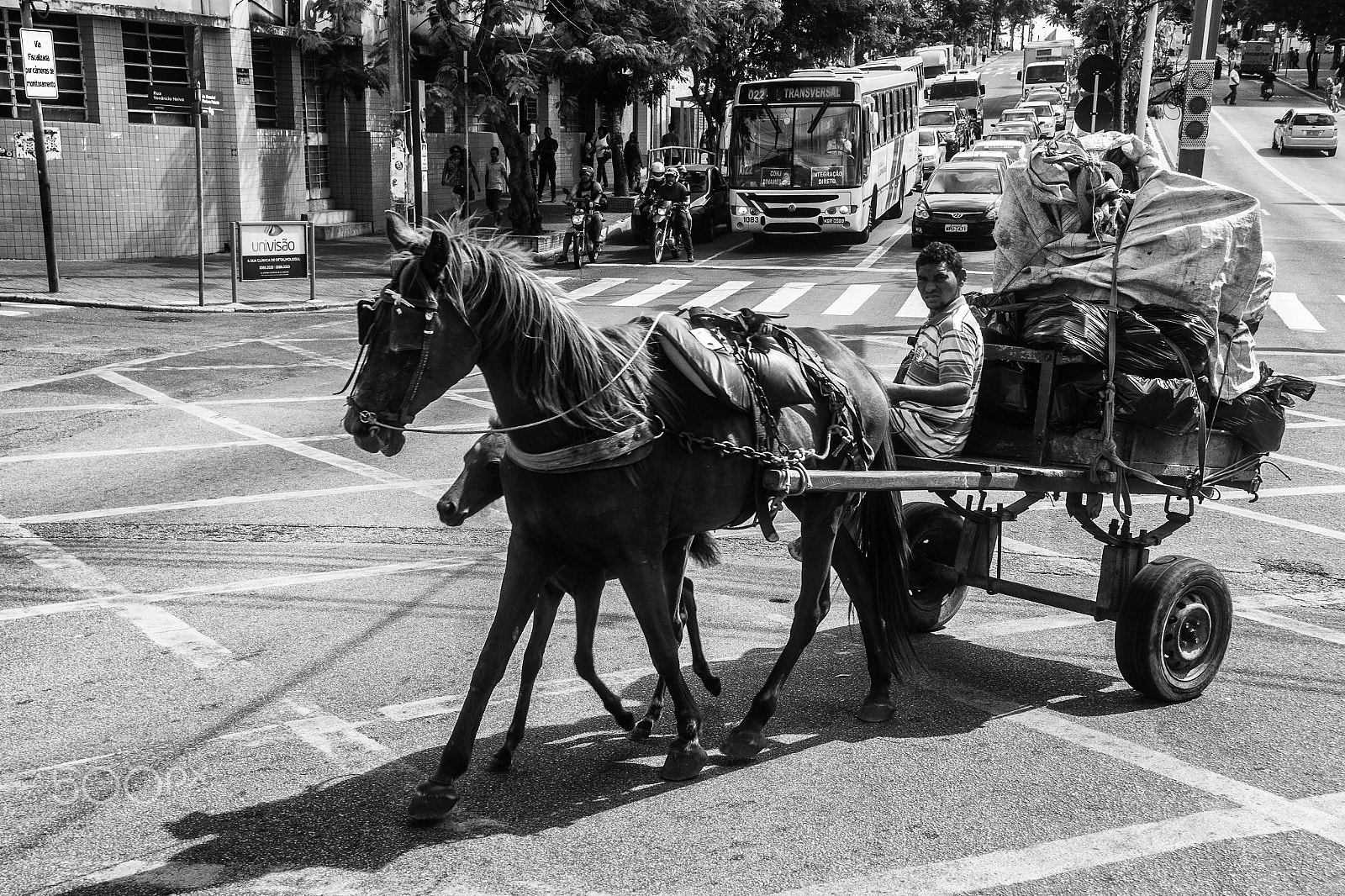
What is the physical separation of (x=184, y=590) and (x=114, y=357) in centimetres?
885

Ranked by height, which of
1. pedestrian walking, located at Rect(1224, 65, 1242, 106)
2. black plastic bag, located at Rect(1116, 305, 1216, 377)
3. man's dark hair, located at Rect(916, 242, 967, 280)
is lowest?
black plastic bag, located at Rect(1116, 305, 1216, 377)

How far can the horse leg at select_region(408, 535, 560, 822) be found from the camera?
466cm

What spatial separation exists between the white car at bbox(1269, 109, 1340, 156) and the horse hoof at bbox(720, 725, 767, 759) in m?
51.6

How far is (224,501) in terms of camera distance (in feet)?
30.4

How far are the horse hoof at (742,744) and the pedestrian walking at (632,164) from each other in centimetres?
3432

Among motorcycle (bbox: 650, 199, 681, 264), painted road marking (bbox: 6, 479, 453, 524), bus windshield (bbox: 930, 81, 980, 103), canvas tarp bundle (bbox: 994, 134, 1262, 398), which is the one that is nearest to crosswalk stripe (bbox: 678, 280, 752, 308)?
motorcycle (bbox: 650, 199, 681, 264)

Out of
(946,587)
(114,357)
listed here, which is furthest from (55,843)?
(114,357)

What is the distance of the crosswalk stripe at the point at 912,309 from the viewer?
778 inches

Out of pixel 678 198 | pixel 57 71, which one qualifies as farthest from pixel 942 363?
pixel 678 198

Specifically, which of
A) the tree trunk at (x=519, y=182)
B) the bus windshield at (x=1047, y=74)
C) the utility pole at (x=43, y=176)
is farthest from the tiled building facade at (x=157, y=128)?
the bus windshield at (x=1047, y=74)

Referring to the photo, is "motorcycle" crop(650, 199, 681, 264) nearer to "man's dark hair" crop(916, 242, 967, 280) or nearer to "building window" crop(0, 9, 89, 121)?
"building window" crop(0, 9, 89, 121)

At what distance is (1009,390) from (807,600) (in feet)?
5.46

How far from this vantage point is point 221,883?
420 cm

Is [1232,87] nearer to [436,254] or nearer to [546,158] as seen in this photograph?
[546,158]
